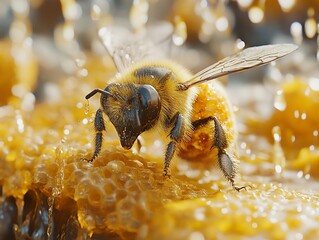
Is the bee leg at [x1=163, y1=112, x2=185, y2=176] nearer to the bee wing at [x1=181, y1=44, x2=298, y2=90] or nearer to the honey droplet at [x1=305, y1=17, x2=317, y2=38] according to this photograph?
the bee wing at [x1=181, y1=44, x2=298, y2=90]

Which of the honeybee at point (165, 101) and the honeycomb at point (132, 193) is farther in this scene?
the honeybee at point (165, 101)

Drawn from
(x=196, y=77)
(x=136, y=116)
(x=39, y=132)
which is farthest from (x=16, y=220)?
(x=196, y=77)

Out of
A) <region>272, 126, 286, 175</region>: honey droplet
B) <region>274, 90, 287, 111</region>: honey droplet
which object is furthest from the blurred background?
<region>272, 126, 286, 175</region>: honey droplet

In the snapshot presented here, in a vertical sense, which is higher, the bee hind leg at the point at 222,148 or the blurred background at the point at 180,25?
the blurred background at the point at 180,25

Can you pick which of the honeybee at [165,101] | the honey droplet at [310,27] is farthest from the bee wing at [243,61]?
the honey droplet at [310,27]

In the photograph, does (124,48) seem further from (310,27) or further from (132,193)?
(310,27)

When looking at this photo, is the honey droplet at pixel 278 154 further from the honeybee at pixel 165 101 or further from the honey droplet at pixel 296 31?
the honey droplet at pixel 296 31

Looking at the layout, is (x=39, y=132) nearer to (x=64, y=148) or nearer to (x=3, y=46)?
(x=64, y=148)
